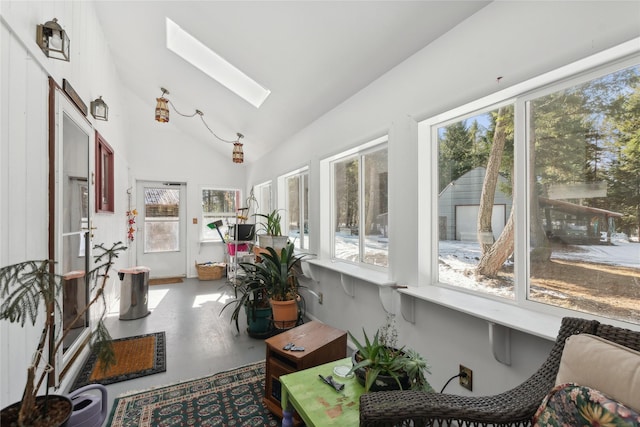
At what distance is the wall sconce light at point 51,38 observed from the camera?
173 centimetres

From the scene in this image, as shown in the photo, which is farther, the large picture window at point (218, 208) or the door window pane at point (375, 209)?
the large picture window at point (218, 208)

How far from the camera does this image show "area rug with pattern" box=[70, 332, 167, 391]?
2395mm

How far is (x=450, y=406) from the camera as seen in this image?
3.41ft

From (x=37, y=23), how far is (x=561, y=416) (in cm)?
302

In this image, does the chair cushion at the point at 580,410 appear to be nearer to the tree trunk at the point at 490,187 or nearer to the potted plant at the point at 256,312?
the tree trunk at the point at 490,187

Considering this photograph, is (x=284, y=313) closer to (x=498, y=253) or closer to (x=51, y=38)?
(x=498, y=253)

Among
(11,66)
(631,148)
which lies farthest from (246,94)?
(631,148)

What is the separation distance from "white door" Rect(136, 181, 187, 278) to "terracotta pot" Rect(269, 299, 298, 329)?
13.4 ft

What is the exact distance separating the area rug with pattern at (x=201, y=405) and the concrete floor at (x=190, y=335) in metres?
0.11

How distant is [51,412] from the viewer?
1087mm

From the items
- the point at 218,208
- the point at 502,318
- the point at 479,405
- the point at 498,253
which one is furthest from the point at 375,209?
the point at 218,208

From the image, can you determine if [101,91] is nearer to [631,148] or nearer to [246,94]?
[246,94]

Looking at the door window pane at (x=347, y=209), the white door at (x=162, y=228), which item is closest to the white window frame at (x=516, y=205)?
the door window pane at (x=347, y=209)

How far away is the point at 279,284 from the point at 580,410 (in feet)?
8.18
